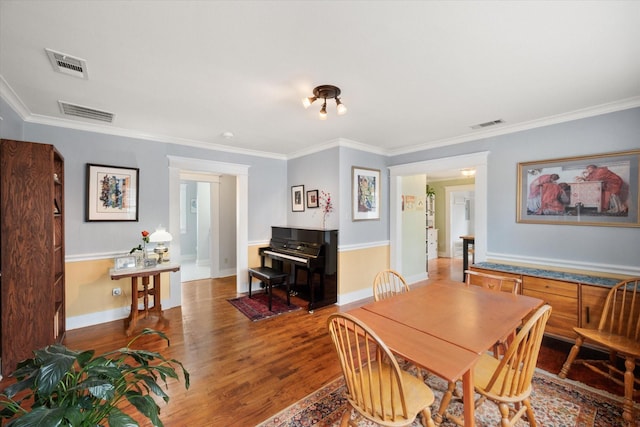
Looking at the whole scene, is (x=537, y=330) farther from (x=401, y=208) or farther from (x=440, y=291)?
(x=401, y=208)

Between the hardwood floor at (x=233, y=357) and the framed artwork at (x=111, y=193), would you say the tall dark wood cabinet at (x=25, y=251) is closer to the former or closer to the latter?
the hardwood floor at (x=233, y=357)

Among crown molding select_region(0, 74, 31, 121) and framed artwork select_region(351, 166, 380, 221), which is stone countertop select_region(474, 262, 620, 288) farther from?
crown molding select_region(0, 74, 31, 121)

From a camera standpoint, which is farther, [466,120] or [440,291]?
[466,120]

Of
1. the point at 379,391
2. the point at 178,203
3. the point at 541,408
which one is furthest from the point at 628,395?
the point at 178,203

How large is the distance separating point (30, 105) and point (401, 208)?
498 cm

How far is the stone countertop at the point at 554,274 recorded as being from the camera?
2.64 meters

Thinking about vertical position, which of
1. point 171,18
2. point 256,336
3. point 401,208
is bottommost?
point 256,336

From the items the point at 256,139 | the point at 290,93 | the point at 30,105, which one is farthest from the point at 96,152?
the point at 290,93

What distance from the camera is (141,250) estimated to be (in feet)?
12.0

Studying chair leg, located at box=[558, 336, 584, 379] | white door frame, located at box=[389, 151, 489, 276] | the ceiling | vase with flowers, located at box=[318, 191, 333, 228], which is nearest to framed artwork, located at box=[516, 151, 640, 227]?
white door frame, located at box=[389, 151, 489, 276]

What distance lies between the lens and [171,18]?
5.04ft

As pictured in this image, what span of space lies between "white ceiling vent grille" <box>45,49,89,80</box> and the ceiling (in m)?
0.05

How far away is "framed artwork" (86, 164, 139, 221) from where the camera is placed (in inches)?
135

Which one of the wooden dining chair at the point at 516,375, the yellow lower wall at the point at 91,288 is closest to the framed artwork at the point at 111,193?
Result: the yellow lower wall at the point at 91,288
